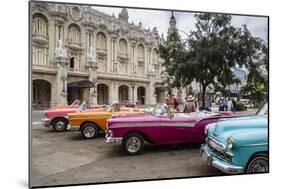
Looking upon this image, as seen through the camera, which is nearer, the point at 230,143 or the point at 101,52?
the point at 230,143

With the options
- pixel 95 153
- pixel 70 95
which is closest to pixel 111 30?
pixel 70 95

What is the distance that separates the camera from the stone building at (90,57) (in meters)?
3.54

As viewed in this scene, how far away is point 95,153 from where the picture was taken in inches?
146

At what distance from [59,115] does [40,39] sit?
100cm

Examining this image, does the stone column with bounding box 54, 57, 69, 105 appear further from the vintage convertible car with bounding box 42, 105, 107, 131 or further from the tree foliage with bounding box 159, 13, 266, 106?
the tree foliage with bounding box 159, 13, 266, 106

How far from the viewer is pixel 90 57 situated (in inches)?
149

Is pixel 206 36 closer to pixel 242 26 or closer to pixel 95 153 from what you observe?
pixel 242 26

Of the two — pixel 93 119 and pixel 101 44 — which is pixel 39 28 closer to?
pixel 101 44

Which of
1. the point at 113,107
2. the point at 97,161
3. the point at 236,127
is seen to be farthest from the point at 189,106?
the point at 97,161

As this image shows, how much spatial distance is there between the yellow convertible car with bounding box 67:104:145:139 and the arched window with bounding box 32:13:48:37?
114 centimetres

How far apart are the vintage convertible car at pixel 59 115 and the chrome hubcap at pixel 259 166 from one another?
2.21 metres

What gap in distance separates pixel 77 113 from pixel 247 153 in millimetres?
2260

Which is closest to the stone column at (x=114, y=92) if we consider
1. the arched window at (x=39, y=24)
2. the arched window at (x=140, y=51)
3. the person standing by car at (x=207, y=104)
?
the arched window at (x=140, y=51)

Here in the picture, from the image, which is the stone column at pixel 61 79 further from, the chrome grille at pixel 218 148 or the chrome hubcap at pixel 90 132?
the chrome grille at pixel 218 148
